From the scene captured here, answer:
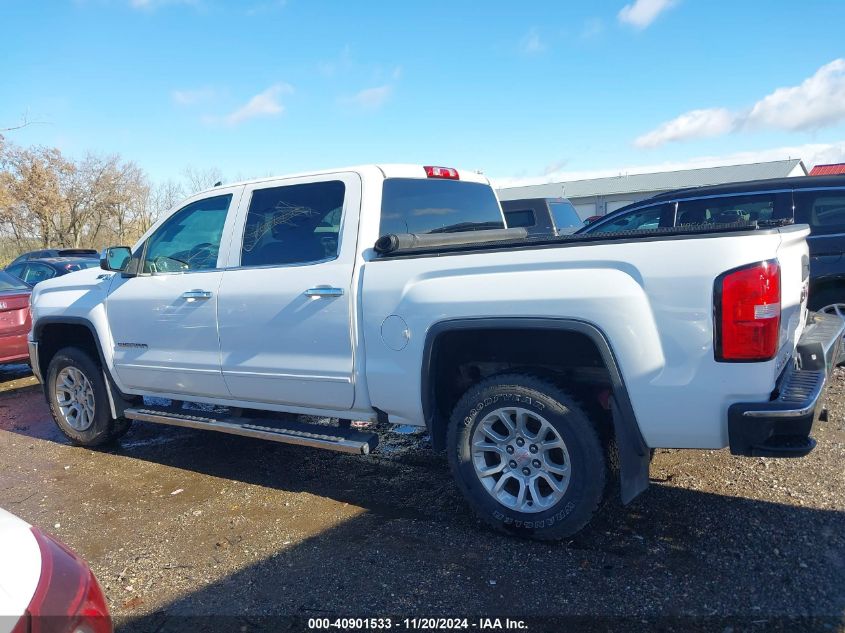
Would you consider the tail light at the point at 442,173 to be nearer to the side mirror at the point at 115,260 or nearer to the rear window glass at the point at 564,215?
the side mirror at the point at 115,260

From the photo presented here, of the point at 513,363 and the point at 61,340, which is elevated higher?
the point at 61,340

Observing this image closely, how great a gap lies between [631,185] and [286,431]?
1911 inches

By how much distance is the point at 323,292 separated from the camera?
389 cm

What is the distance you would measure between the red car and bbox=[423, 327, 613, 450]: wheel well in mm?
6664

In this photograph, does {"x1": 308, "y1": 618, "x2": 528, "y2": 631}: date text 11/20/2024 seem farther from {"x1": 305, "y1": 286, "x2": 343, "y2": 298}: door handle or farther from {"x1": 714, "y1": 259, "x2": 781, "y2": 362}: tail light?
{"x1": 305, "y1": 286, "x2": 343, "y2": 298}: door handle

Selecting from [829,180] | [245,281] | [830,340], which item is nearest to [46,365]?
[245,281]

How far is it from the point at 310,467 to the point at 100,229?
3427 cm

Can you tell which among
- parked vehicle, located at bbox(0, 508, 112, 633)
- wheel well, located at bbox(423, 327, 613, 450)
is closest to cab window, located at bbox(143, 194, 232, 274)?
wheel well, located at bbox(423, 327, 613, 450)

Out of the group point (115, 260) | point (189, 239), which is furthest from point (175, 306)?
point (115, 260)

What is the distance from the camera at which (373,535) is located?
12.0 ft

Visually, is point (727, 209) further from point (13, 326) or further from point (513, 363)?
point (13, 326)

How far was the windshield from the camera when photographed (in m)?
8.52

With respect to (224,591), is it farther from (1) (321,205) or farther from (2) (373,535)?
(1) (321,205)

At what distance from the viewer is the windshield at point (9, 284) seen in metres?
8.52
